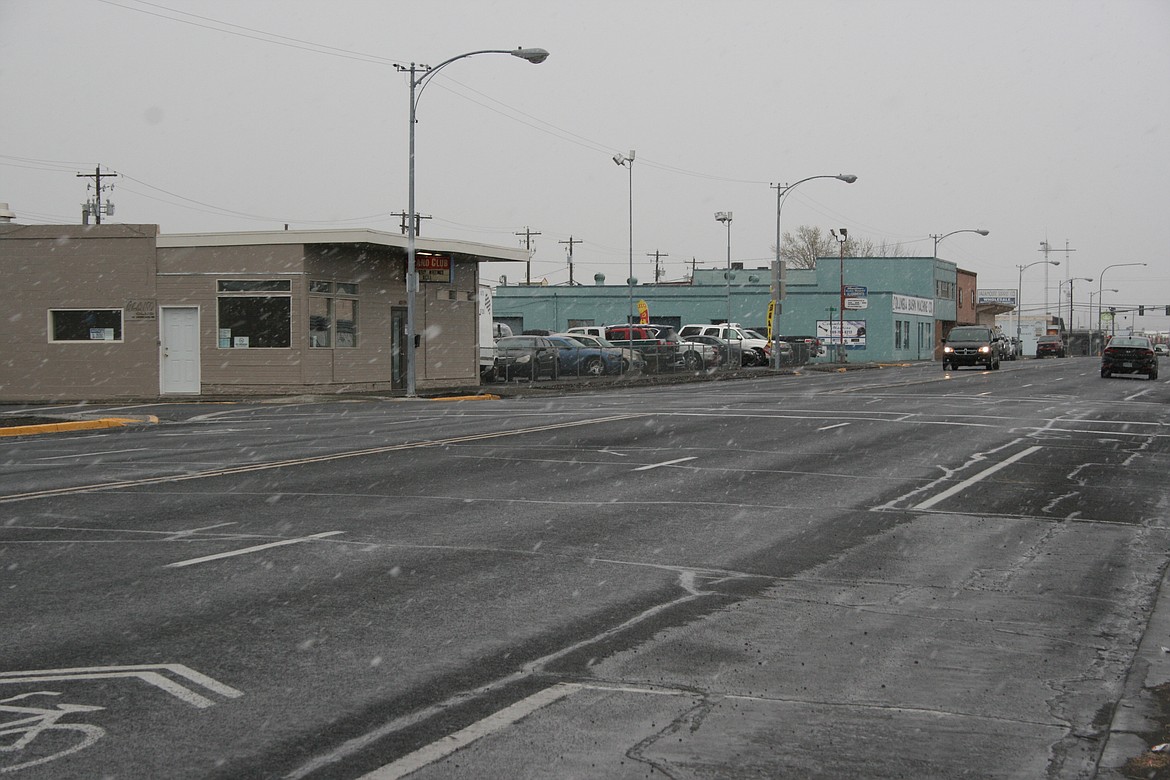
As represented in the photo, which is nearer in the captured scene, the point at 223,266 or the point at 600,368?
the point at 223,266

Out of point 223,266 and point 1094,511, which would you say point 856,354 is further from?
point 1094,511

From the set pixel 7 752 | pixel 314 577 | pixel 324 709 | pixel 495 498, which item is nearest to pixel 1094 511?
pixel 495 498

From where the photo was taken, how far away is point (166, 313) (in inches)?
1272

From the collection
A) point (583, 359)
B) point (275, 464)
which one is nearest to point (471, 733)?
point (275, 464)

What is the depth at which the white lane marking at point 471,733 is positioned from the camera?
452cm

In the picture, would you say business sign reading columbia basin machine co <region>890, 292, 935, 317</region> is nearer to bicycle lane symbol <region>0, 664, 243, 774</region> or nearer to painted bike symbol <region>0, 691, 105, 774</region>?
bicycle lane symbol <region>0, 664, 243, 774</region>

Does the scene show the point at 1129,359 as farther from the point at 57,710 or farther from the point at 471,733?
the point at 57,710

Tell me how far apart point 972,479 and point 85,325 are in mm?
26060

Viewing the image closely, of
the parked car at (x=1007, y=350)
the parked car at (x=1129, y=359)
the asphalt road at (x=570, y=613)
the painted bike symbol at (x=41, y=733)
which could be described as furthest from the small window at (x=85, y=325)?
the parked car at (x=1007, y=350)

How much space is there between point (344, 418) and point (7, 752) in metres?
19.4

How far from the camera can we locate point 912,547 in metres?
9.62

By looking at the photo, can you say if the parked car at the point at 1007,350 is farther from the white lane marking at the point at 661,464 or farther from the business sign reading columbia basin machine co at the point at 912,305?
the white lane marking at the point at 661,464

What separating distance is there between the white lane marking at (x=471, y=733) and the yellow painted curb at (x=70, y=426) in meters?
18.4

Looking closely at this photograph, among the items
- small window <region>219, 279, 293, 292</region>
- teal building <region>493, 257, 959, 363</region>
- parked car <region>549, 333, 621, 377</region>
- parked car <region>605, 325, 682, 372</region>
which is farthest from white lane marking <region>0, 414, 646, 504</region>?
teal building <region>493, 257, 959, 363</region>
